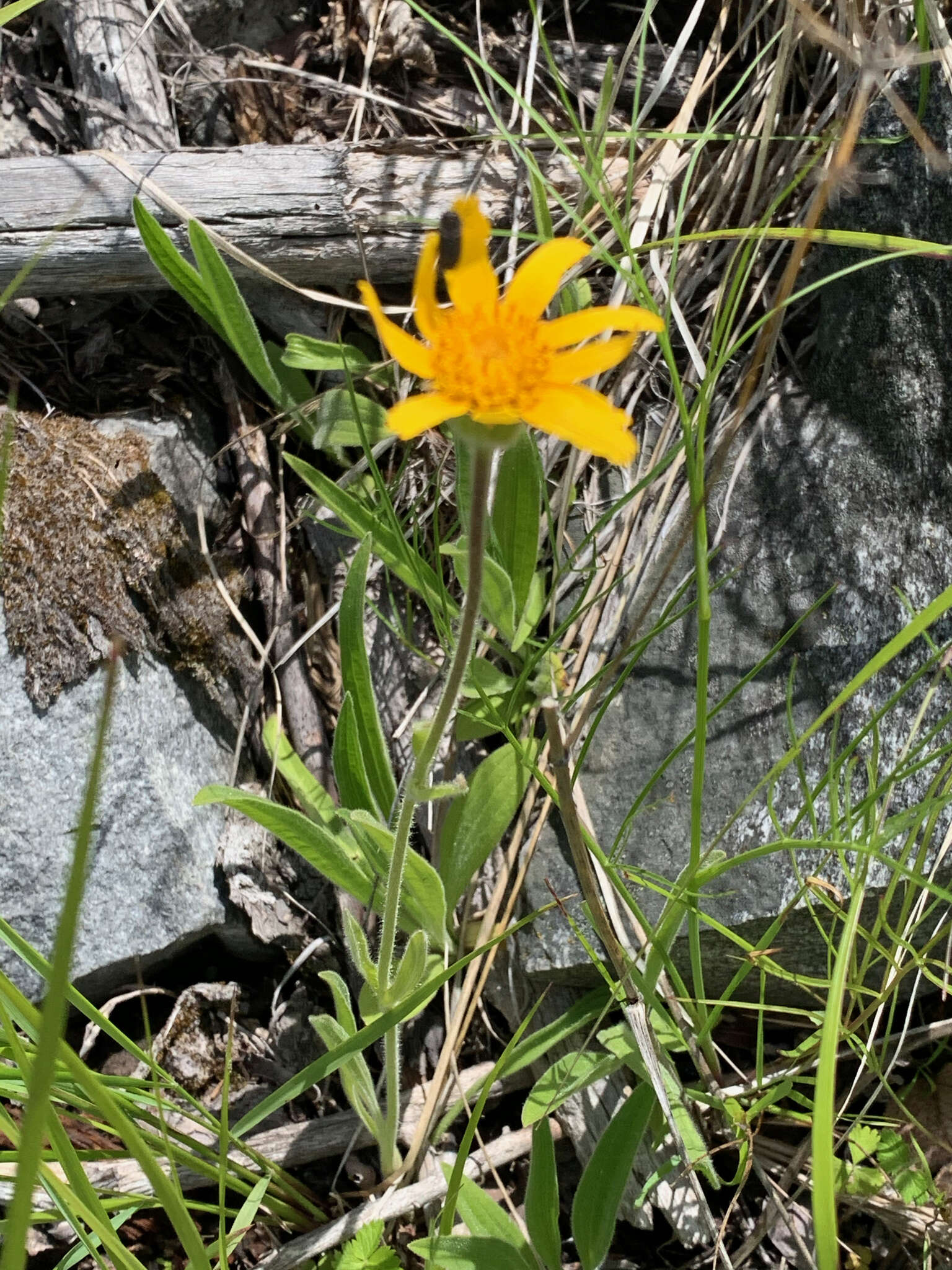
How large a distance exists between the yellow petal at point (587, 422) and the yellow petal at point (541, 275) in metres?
0.23

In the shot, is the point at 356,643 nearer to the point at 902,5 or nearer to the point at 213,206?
the point at 213,206

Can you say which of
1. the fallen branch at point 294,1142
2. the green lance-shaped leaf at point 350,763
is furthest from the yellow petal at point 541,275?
the fallen branch at point 294,1142

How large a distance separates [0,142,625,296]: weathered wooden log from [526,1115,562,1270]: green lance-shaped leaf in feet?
6.24

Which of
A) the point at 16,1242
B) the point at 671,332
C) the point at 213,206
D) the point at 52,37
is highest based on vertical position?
the point at 52,37

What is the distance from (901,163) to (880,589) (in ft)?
3.26

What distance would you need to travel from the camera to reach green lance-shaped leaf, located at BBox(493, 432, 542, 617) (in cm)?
214

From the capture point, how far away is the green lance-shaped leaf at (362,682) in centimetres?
195

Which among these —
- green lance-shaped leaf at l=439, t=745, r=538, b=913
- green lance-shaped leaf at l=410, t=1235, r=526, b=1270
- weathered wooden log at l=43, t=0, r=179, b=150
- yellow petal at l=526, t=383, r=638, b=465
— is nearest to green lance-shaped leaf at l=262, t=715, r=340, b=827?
green lance-shaped leaf at l=439, t=745, r=538, b=913

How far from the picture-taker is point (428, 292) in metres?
1.26

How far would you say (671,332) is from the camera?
8.04ft

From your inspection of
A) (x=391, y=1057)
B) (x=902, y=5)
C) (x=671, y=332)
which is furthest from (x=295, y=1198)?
(x=902, y=5)

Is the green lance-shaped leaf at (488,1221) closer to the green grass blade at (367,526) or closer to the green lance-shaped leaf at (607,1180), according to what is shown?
the green lance-shaped leaf at (607,1180)

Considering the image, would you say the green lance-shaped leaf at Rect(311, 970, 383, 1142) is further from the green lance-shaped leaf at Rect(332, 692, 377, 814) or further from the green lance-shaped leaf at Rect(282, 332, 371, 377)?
the green lance-shaped leaf at Rect(282, 332, 371, 377)

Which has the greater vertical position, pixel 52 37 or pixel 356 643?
pixel 52 37
